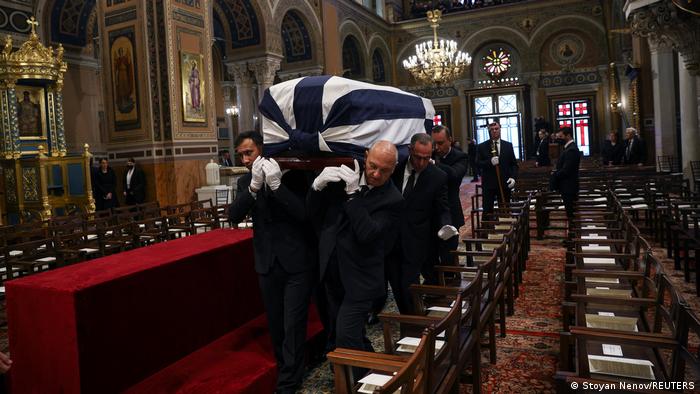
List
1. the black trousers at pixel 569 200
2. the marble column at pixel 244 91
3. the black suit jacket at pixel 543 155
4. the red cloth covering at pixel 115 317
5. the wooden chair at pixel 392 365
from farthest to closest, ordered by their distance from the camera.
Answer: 1. the marble column at pixel 244 91
2. the black suit jacket at pixel 543 155
3. the black trousers at pixel 569 200
4. the red cloth covering at pixel 115 317
5. the wooden chair at pixel 392 365

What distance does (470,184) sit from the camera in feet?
64.0

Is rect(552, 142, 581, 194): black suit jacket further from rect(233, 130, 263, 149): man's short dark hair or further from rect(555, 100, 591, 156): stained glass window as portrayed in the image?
rect(555, 100, 591, 156): stained glass window

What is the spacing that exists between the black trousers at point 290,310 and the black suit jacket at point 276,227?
0.06 m

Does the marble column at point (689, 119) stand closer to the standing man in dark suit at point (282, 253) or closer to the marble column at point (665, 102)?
the marble column at point (665, 102)

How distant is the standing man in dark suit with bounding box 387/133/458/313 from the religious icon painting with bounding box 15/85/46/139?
31.4 ft

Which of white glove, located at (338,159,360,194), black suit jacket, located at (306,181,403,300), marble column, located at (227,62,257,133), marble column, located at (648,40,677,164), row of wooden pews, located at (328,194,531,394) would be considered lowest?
row of wooden pews, located at (328,194,531,394)

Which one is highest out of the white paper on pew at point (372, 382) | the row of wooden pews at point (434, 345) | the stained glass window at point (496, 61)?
the stained glass window at point (496, 61)

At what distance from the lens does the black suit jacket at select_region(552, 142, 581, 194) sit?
789cm

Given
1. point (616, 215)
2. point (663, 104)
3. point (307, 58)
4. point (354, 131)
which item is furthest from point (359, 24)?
point (354, 131)

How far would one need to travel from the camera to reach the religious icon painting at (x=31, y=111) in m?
11.0

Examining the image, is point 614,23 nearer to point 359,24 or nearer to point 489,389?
point 359,24

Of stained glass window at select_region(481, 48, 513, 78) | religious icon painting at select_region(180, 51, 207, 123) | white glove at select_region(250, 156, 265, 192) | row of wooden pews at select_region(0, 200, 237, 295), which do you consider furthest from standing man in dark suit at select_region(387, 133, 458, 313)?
stained glass window at select_region(481, 48, 513, 78)

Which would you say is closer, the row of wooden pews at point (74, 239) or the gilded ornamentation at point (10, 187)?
the row of wooden pews at point (74, 239)

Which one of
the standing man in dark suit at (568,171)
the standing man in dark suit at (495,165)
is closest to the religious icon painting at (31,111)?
the standing man in dark suit at (495,165)
